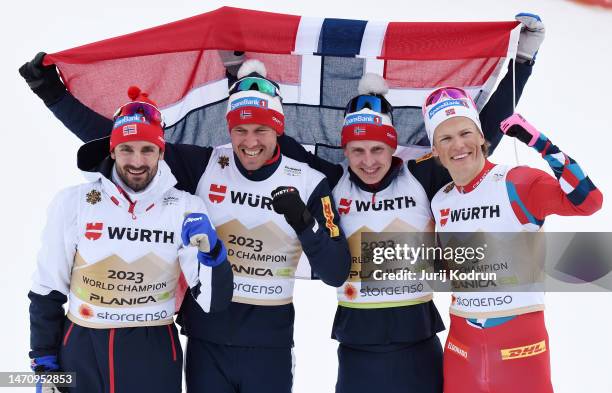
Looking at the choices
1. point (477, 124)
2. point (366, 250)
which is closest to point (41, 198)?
point (366, 250)

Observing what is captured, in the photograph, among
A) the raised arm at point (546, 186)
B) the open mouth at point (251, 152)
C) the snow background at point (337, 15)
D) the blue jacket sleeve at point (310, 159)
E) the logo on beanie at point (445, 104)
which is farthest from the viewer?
the snow background at point (337, 15)

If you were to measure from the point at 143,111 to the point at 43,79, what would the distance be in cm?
74

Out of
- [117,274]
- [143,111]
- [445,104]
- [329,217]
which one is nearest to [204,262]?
[117,274]

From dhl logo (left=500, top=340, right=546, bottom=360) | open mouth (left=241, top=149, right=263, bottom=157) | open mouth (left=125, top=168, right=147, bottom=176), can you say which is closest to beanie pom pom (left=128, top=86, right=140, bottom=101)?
open mouth (left=125, top=168, right=147, bottom=176)

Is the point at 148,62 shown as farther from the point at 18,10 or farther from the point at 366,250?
the point at 18,10

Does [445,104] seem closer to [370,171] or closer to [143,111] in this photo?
[370,171]

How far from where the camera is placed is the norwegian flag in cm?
399

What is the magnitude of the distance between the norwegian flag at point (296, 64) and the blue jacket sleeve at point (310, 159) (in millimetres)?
258

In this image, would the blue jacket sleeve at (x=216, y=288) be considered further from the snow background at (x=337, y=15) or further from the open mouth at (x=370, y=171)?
the snow background at (x=337, y=15)

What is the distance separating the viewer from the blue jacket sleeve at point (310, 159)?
4117 millimetres

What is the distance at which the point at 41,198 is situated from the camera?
6.05 meters

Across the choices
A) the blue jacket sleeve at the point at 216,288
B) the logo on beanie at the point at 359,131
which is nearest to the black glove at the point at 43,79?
the blue jacket sleeve at the point at 216,288

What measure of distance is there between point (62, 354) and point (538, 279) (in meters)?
2.29

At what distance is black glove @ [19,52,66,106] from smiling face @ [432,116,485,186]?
2.06 m
